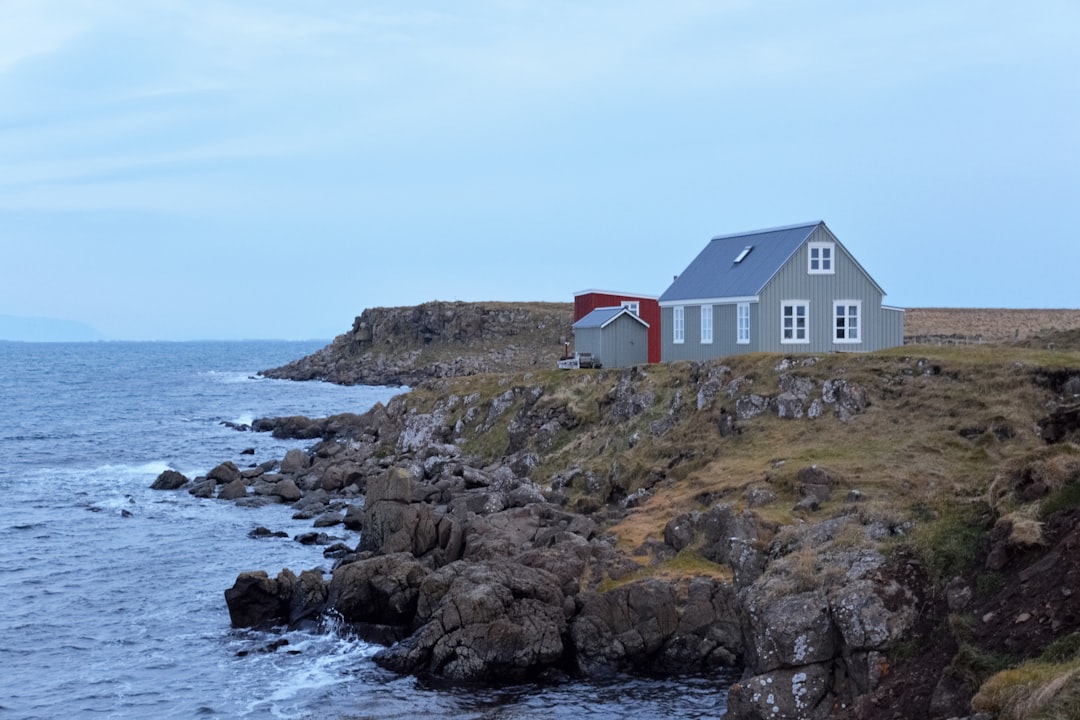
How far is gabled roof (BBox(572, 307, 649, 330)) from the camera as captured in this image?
53.2 m

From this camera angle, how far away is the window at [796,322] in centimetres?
4491

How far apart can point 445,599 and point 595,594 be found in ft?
12.2

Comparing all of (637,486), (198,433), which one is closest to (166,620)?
(637,486)

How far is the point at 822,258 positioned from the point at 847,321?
308 cm

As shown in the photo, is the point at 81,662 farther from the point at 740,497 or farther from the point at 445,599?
the point at 740,497

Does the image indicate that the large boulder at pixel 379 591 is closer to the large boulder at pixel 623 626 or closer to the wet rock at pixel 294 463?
the large boulder at pixel 623 626

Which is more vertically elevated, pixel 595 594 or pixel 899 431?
pixel 899 431

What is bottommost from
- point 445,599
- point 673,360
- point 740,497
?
point 445,599

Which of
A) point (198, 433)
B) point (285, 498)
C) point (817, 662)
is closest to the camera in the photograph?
point (817, 662)

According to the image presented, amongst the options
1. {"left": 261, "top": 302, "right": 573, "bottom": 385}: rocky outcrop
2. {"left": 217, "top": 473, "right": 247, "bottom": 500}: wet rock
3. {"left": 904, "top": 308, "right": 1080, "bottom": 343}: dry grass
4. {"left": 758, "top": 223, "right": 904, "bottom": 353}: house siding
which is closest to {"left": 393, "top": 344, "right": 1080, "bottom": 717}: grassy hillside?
{"left": 758, "top": 223, "right": 904, "bottom": 353}: house siding

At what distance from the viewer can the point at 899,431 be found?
3312cm

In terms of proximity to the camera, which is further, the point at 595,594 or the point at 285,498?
the point at 285,498

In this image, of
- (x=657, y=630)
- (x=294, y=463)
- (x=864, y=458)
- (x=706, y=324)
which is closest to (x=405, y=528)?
(x=657, y=630)

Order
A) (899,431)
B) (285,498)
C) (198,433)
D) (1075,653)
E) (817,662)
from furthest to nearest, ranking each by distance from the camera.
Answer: (198,433), (285,498), (899,431), (817,662), (1075,653)
